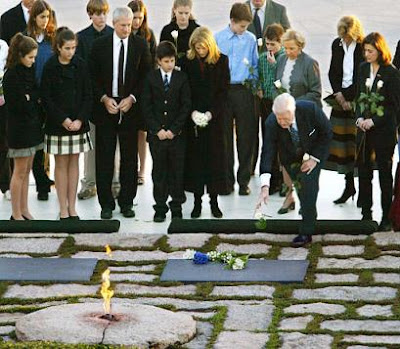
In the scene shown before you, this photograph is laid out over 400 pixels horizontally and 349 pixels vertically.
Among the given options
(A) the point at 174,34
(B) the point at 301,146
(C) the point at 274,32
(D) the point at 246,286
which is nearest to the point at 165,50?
(A) the point at 174,34

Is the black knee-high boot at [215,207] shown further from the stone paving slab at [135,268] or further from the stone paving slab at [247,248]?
the stone paving slab at [135,268]

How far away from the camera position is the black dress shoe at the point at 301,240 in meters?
14.4

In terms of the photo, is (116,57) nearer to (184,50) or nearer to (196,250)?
(184,50)

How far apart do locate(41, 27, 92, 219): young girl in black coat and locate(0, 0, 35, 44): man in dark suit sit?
127 centimetres

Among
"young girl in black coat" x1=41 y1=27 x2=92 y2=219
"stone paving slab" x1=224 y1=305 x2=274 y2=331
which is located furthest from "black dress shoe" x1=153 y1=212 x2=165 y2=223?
"stone paving slab" x1=224 y1=305 x2=274 y2=331

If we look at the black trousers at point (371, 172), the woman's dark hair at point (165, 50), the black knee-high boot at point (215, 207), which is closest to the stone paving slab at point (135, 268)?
the black knee-high boot at point (215, 207)

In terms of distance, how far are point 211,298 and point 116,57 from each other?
373 cm

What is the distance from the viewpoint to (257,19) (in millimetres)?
16953

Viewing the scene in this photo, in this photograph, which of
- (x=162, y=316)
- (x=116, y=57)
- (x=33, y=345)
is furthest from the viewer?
(x=116, y=57)

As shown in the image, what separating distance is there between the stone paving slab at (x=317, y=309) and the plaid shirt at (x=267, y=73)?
398 centimetres

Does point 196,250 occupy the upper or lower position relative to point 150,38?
lower

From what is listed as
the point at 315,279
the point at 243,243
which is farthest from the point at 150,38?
the point at 315,279

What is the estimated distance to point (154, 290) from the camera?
43.1 ft

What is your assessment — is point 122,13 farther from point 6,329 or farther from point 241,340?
point 241,340
